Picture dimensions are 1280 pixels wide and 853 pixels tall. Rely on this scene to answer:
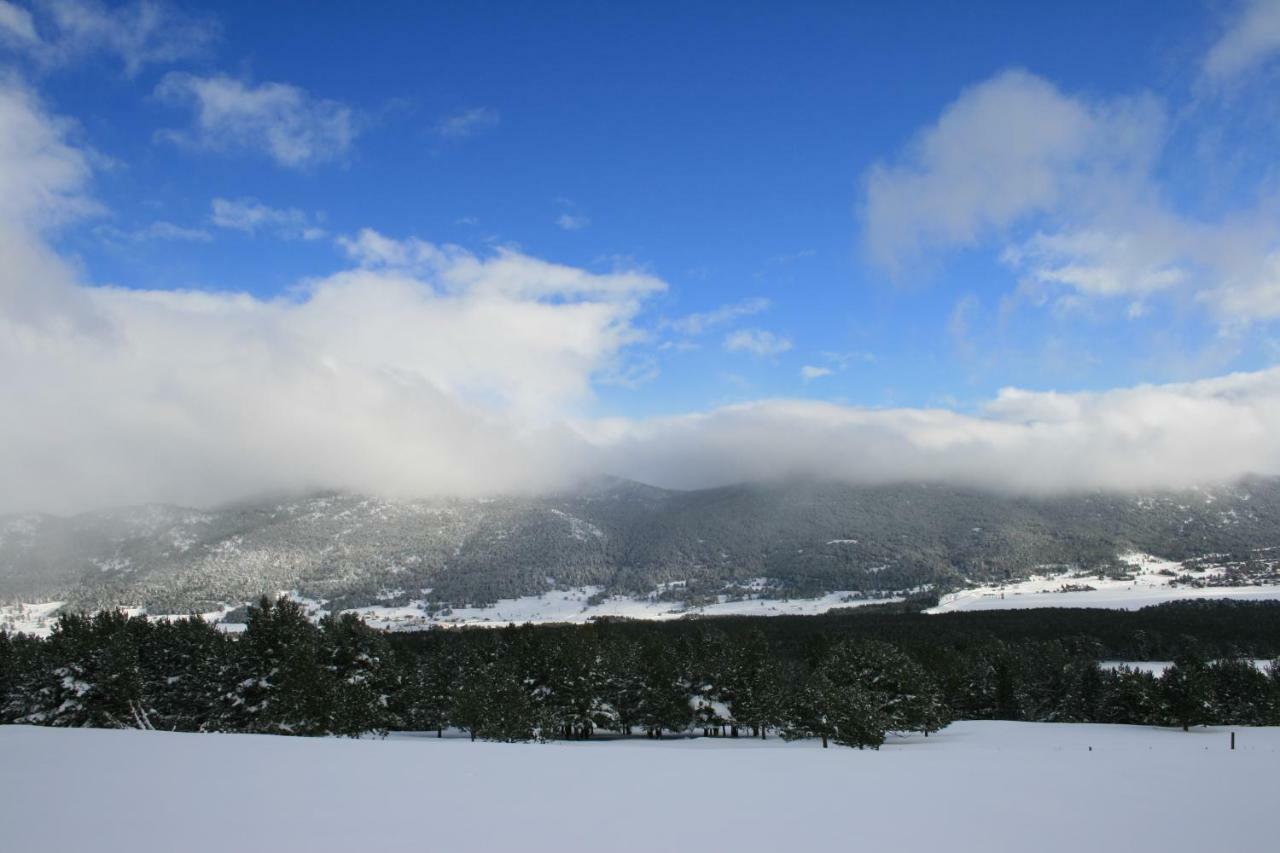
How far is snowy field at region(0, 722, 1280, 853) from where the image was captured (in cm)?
1289

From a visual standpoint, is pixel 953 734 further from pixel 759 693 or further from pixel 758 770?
pixel 758 770

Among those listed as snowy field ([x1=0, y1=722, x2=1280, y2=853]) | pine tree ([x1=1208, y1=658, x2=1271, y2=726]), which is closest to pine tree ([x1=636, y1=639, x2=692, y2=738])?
snowy field ([x1=0, y1=722, x2=1280, y2=853])

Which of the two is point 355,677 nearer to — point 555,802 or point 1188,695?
point 555,802

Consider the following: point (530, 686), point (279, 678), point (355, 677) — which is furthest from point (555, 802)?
point (530, 686)

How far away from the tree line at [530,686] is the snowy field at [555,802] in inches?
976

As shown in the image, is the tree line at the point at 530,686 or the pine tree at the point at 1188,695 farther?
the pine tree at the point at 1188,695

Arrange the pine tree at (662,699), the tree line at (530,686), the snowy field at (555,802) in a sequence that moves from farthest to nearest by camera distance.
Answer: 1. the pine tree at (662,699)
2. the tree line at (530,686)
3. the snowy field at (555,802)

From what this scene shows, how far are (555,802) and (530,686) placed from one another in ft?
198

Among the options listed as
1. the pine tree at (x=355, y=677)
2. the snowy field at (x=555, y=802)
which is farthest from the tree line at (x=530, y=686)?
the snowy field at (x=555, y=802)

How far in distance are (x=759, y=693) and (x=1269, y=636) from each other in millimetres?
156757

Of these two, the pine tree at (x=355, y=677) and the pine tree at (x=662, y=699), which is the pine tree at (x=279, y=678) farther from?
the pine tree at (x=662, y=699)

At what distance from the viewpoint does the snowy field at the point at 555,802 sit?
508 inches

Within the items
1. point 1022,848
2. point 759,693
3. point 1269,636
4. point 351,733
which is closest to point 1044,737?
point 759,693

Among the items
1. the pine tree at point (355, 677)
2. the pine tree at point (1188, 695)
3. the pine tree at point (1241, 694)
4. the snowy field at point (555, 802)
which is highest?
the snowy field at point (555, 802)
